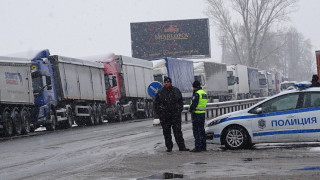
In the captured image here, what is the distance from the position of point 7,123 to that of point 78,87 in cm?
788

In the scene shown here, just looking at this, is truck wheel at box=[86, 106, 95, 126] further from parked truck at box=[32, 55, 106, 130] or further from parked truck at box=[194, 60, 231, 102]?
parked truck at box=[194, 60, 231, 102]

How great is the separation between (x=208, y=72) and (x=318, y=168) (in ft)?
133

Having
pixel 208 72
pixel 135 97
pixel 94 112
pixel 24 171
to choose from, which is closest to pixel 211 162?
pixel 24 171

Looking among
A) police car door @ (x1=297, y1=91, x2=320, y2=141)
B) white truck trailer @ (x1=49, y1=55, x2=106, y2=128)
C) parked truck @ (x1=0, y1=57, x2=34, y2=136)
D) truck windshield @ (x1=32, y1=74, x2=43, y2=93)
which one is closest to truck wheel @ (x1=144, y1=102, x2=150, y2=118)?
white truck trailer @ (x1=49, y1=55, x2=106, y2=128)

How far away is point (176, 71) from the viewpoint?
43219 mm

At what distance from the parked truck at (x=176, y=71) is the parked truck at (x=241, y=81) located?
491 inches

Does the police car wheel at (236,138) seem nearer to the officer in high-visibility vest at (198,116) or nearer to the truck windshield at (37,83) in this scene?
the officer in high-visibility vest at (198,116)

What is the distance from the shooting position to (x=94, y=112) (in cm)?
3428

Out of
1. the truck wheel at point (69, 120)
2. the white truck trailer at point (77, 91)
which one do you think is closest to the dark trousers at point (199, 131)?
Result: the white truck trailer at point (77, 91)

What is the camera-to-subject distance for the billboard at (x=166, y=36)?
60.8 metres

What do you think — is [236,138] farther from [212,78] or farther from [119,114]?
[212,78]

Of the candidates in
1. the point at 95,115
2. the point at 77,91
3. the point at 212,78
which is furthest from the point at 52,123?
the point at 212,78

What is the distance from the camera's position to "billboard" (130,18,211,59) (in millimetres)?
60781

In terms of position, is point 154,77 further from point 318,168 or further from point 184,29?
point 318,168
